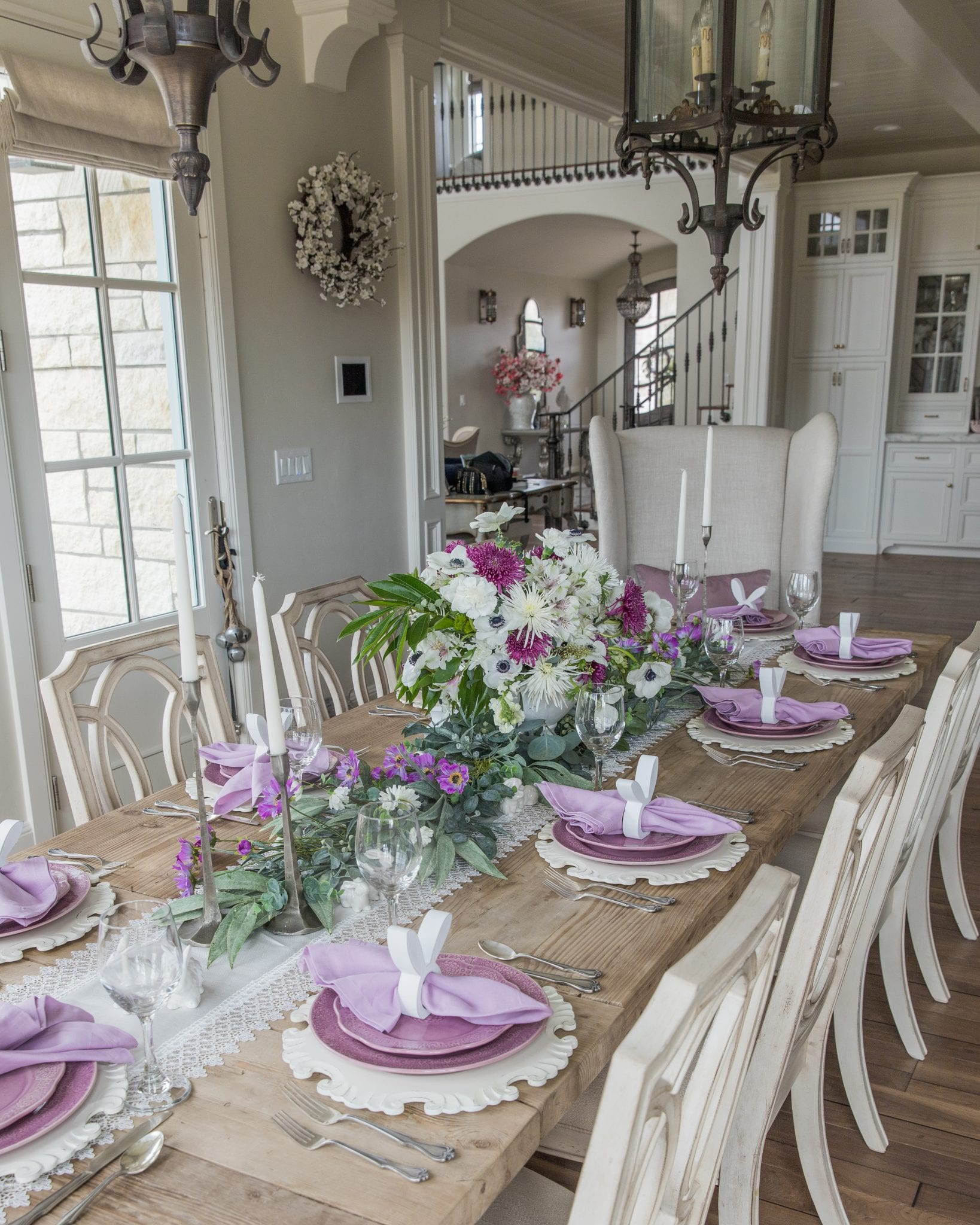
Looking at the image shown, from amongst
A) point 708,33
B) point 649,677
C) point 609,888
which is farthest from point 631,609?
point 708,33

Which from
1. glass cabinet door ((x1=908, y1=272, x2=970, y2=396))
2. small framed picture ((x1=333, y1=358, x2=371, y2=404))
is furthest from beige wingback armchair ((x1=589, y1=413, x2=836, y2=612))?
glass cabinet door ((x1=908, y1=272, x2=970, y2=396))

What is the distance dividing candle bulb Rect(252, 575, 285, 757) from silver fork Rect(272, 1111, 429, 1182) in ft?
1.36

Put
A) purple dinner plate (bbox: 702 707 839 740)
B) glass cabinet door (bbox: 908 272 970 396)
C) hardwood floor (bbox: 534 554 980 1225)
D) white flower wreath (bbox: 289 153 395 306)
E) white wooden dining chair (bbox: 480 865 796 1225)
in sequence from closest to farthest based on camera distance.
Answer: white wooden dining chair (bbox: 480 865 796 1225), hardwood floor (bbox: 534 554 980 1225), purple dinner plate (bbox: 702 707 839 740), white flower wreath (bbox: 289 153 395 306), glass cabinet door (bbox: 908 272 970 396)

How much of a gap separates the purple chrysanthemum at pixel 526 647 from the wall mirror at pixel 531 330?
10408mm

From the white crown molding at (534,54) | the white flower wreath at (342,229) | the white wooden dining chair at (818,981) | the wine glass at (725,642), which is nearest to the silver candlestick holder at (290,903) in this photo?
the white wooden dining chair at (818,981)

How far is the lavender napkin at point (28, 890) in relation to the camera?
1.34 metres

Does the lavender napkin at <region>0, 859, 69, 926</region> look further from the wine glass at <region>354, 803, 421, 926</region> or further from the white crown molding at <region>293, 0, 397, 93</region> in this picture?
the white crown molding at <region>293, 0, 397, 93</region>

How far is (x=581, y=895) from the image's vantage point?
56.2 inches

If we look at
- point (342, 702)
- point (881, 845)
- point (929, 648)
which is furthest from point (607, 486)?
point (881, 845)

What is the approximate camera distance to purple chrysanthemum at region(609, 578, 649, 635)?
1.94 meters

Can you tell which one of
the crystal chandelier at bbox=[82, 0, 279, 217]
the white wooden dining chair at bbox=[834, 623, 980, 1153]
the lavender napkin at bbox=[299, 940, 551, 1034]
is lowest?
the white wooden dining chair at bbox=[834, 623, 980, 1153]

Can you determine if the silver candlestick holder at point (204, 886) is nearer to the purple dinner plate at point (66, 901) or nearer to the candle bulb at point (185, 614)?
the candle bulb at point (185, 614)

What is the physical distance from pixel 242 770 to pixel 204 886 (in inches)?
18.7

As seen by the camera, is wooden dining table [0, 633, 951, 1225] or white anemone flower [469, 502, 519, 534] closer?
wooden dining table [0, 633, 951, 1225]
